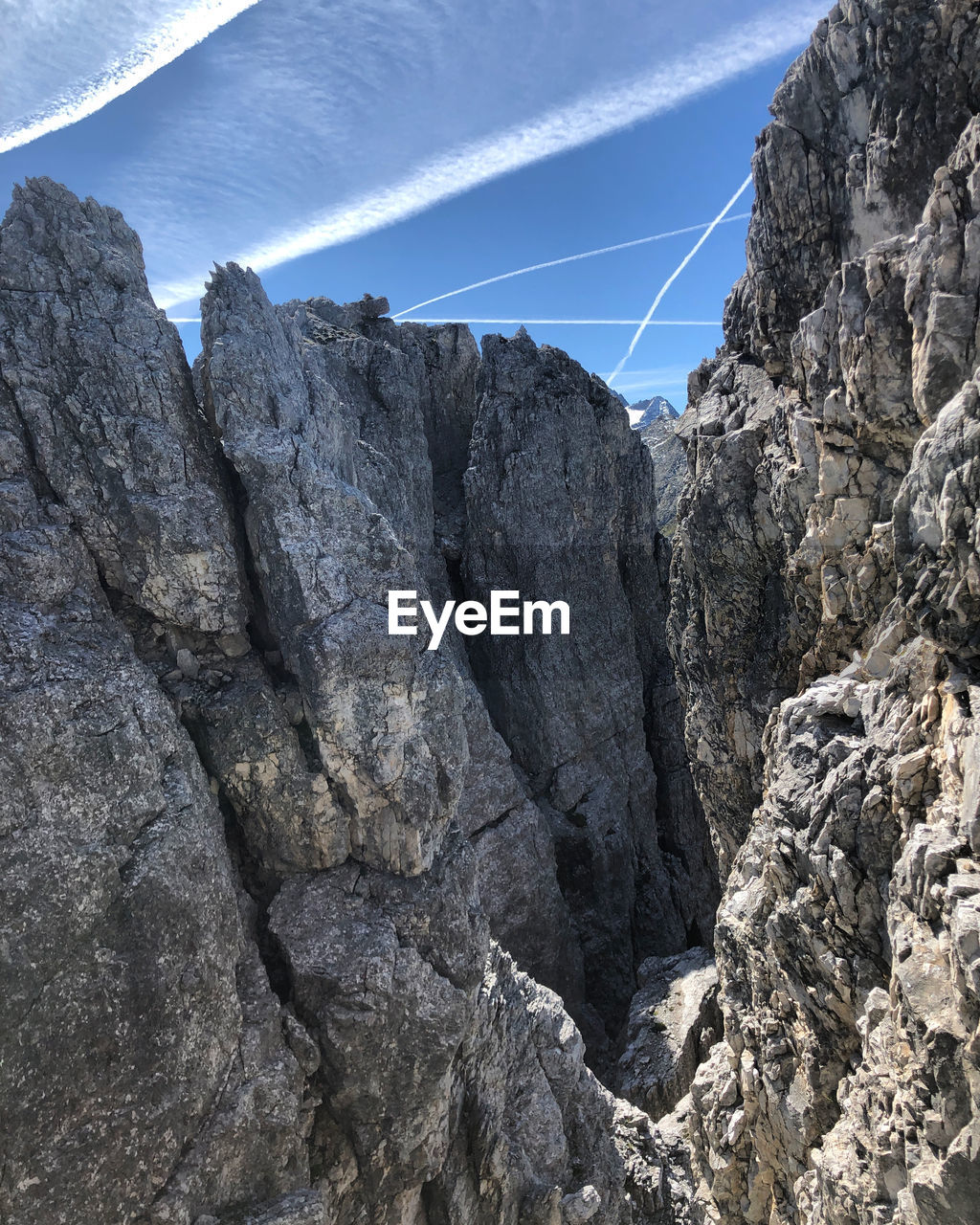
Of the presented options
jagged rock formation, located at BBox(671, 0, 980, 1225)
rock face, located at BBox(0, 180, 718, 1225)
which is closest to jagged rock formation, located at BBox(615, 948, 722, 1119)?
rock face, located at BBox(0, 180, 718, 1225)

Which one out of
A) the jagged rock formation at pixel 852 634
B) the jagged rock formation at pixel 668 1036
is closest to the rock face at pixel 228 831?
the jagged rock formation at pixel 852 634

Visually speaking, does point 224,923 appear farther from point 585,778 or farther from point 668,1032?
point 585,778

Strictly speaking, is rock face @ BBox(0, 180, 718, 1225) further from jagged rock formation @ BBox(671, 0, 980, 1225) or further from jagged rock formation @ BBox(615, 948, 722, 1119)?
jagged rock formation @ BBox(615, 948, 722, 1119)

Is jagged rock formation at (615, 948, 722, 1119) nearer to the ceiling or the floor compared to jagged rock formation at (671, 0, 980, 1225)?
nearer to the floor

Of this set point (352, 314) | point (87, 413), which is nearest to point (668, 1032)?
point (87, 413)

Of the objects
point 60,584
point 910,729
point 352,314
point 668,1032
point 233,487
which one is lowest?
point 668,1032

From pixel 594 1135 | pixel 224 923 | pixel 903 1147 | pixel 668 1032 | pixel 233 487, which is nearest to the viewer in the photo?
pixel 903 1147
